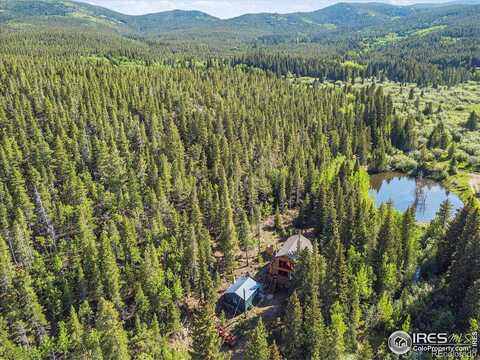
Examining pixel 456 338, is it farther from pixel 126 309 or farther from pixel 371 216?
pixel 126 309

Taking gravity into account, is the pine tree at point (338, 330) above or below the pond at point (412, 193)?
above

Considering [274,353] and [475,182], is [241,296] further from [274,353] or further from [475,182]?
[475,182]

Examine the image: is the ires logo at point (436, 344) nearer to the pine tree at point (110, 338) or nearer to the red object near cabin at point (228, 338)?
the red object near cabin at point (228, 338)

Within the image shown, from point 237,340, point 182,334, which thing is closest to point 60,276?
point 182,334

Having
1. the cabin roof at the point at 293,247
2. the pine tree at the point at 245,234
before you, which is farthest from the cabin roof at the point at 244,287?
the pine tree at the point at 245,234

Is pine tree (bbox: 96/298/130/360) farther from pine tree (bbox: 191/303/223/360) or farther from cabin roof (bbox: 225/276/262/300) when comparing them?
cabin roof (bbox: 225/276/262/300)

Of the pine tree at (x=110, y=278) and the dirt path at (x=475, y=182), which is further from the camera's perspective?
the dirt path at (x=475, y=182)

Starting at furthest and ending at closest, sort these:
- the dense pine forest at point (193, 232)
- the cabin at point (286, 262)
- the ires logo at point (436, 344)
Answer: the cabin at point (286, 262), the dense pine forest at point (193, 232), the ires logo at point (436, 344)
